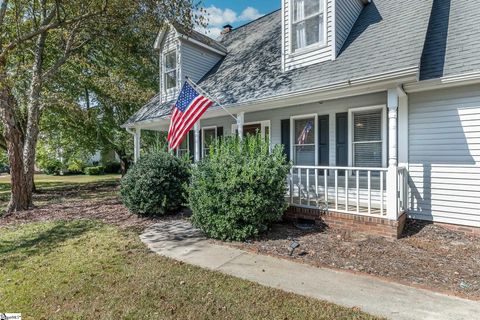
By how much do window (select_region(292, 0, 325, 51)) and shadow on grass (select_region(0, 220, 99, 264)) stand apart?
7.49 m

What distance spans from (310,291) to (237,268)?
1.21 m

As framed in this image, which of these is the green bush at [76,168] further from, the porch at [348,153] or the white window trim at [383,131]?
the white window trim at [383,131]

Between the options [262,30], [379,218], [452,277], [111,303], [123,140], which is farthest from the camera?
[123,140]

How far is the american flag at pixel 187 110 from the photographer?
7176 mm

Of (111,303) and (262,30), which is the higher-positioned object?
(262,30)

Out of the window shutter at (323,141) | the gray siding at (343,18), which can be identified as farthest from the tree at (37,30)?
the window shutter at (323,141)

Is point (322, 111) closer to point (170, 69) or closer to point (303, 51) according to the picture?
point (303, 51)

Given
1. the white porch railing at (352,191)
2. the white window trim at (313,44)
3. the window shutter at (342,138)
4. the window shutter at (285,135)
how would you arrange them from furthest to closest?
the window shutter at (285,135) < the white window trim at (313,44) < the window shutter at (342,138) < the white porch railing at (352,191)

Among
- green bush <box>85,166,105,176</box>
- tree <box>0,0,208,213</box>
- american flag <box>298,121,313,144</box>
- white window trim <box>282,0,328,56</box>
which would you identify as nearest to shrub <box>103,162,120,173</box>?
green bush <box>85,166,105,176</box>

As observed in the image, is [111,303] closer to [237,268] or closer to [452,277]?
[237,268]

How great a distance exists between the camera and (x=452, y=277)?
13.0 ft

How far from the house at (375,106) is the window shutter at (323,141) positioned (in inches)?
1.1

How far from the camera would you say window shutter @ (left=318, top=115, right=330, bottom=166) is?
25.7 ft

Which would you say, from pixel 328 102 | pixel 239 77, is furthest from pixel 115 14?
pixel 328 102
